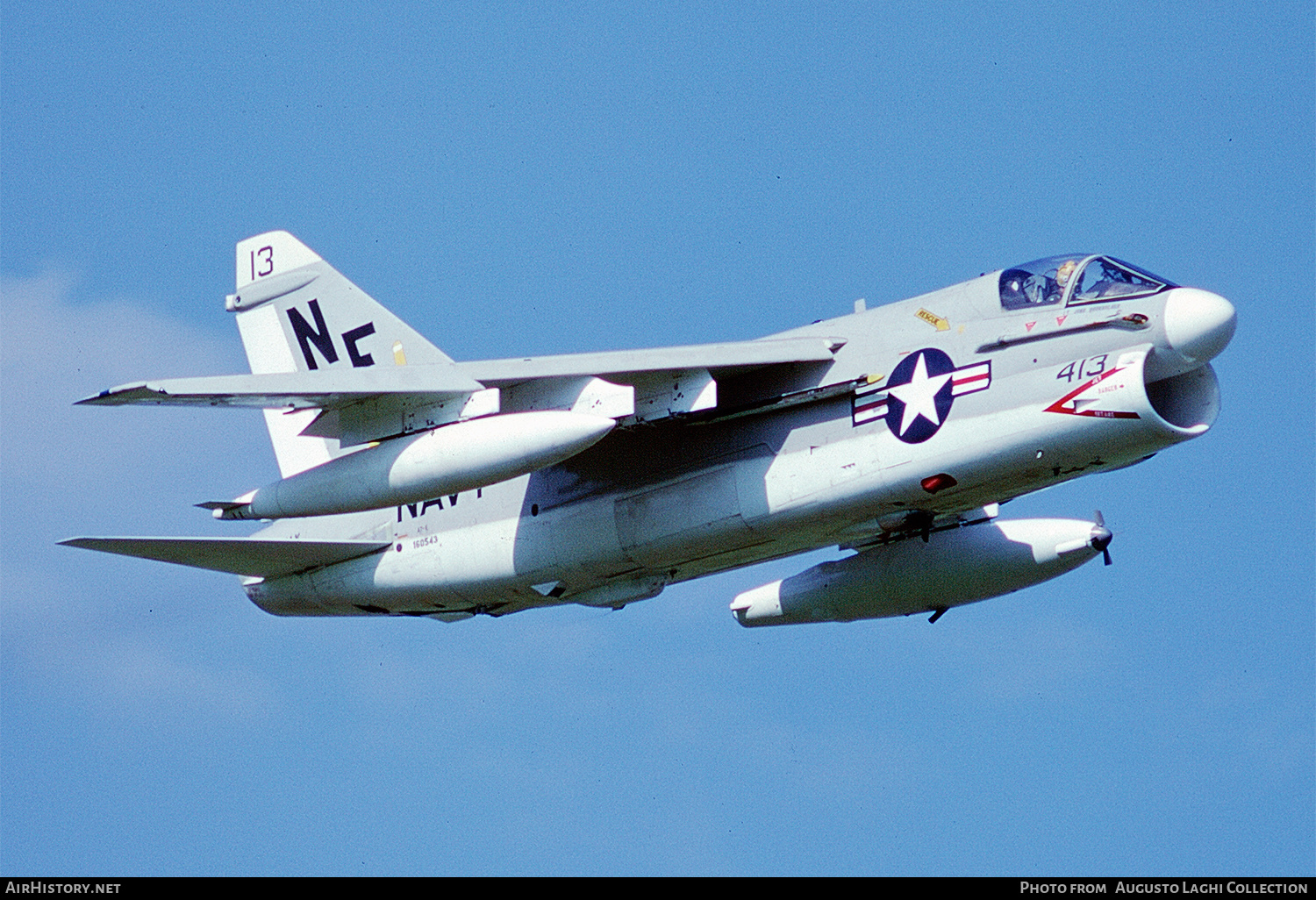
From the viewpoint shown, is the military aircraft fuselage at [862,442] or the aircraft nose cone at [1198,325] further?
the military aircraft fuselage at [862,442]

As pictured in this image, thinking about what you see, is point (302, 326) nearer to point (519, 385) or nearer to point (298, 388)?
point (298, 388)

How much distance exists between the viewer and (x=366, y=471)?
19906 millimetres

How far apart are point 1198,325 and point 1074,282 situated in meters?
1.36

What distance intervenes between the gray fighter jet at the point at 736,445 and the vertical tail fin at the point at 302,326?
19 cm

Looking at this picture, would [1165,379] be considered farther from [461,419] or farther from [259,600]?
[259,600]

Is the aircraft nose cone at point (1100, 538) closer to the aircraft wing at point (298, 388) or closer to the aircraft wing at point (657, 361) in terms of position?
the aircraft wing at point (657, 361)

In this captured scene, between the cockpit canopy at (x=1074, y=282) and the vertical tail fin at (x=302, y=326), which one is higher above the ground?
the vertical tail fin at (x=302, y=326)

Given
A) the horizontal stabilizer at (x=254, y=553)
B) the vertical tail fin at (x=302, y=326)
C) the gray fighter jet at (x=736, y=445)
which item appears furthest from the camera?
the vertical tail fin at (x=302, y=326)

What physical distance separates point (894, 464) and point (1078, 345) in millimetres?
2131

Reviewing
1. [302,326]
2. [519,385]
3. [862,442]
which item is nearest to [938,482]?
[862,442]

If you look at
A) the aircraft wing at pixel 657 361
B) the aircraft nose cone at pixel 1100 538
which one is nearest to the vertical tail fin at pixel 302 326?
the aircraft wing at pixel 657 361

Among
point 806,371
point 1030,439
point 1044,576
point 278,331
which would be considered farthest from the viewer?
point 278,331

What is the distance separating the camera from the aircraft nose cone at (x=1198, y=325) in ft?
62.1
